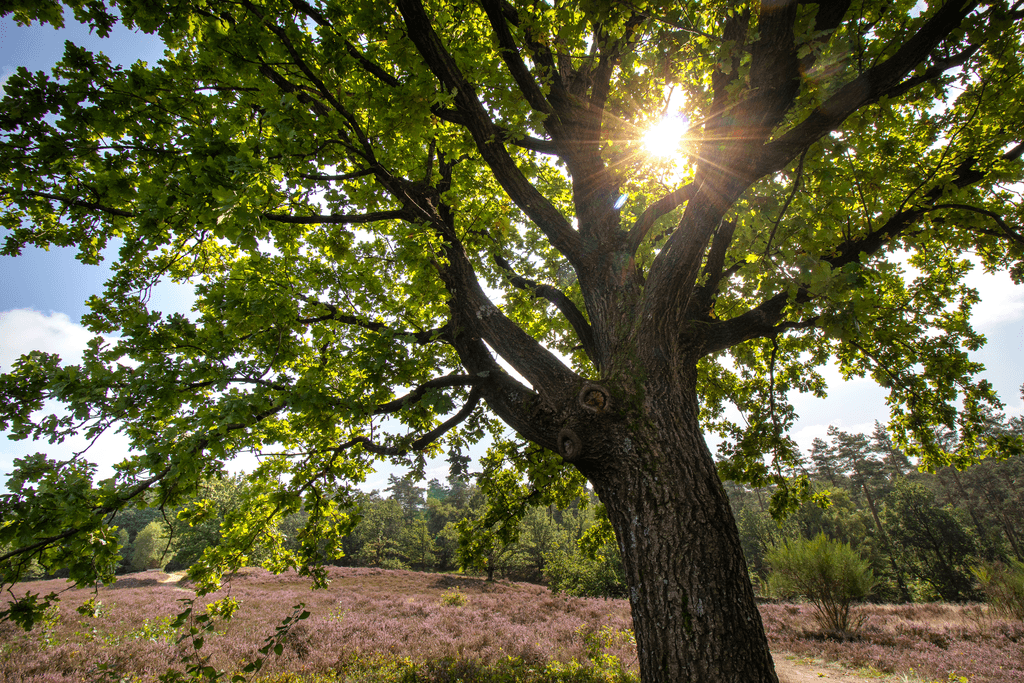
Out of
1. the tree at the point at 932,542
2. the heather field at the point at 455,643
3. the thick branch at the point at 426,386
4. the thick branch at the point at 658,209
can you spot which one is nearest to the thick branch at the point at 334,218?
the thick branch at the point at 426,386

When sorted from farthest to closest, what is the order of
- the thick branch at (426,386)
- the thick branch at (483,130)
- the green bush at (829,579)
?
the green bush at (829,579)
the thick branch at (426,386)
the thick branch at (483,130)

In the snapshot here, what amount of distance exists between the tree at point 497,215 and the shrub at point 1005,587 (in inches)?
601

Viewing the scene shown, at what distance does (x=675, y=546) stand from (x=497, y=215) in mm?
4335

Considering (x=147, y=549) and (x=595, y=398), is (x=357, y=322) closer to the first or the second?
(x=595, y=398)

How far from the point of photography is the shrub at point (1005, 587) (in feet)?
40.6

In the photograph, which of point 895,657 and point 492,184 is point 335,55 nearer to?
point 492,184

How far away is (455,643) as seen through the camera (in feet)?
35.6

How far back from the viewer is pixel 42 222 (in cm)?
367

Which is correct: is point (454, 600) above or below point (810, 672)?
above

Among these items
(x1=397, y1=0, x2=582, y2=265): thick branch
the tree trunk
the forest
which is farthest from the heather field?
(x1=397, y1=0, x2=582, y2=265): thick branch

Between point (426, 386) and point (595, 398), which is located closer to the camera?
point (595, 398)

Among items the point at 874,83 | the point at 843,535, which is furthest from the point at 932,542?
the point at 874,83

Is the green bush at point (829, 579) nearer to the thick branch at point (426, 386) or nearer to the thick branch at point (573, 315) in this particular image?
the thick branch at point (573, 315)

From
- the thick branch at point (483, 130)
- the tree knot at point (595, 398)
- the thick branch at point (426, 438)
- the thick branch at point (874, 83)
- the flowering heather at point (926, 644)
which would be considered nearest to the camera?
the thick branch at point (874, 83)
